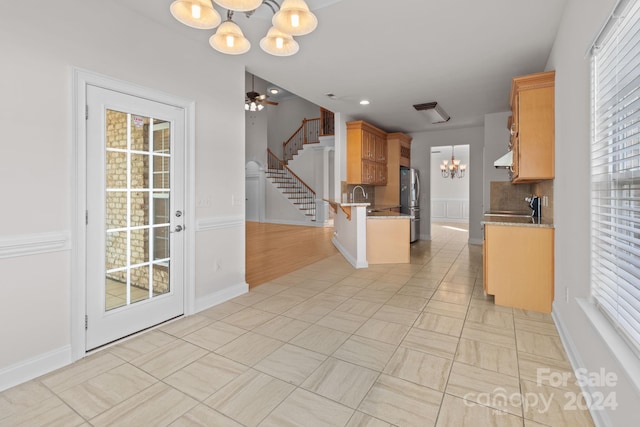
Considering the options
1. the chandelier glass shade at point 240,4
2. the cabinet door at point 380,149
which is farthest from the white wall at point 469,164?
the chandelier glass shade at point 240,4

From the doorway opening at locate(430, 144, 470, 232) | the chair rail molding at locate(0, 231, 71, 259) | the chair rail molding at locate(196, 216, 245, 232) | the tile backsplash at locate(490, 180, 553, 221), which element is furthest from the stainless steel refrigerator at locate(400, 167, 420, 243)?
the chair rail molding at locate(0, 231, 71, 259)

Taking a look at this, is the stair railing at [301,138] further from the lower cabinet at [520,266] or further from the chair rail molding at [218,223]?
the lower cabinet at [520,266]

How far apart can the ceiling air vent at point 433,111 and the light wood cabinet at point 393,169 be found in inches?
45.1

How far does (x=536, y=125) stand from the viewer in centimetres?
313

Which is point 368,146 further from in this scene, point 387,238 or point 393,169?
point 387,238

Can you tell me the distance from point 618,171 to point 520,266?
1.88m

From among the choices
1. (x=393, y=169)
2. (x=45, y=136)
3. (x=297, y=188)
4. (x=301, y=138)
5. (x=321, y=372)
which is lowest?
(x=321, y=372)

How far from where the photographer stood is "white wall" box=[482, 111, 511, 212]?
5.91 m

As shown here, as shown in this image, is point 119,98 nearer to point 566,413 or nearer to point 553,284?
point 566,413

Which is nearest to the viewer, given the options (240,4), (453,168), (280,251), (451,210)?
(240,4)

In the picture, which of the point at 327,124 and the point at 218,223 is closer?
the point at 218,223

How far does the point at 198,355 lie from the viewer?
233 cm

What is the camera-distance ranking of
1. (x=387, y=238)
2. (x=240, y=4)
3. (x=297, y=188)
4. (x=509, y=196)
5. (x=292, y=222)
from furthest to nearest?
(x=297, y=188)
(x=292, y=222)
(x=509, y=196)
(x=387, y=238)
(x=240, y=4)

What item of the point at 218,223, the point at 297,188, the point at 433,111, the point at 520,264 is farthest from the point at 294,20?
the point at 297,188
